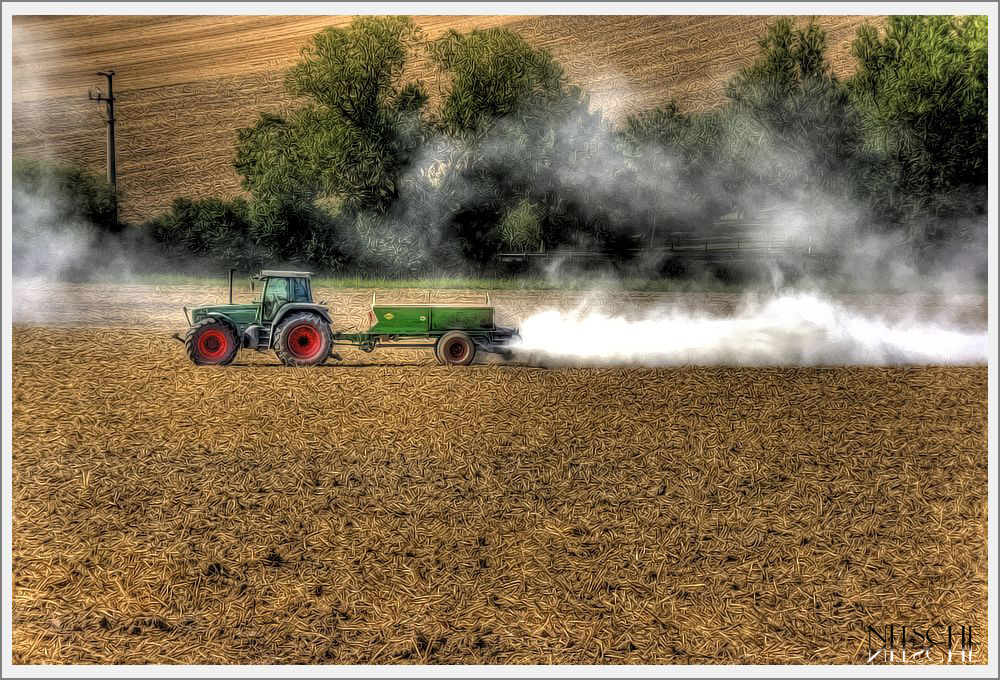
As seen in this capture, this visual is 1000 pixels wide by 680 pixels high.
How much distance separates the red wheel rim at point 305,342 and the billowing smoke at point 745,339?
3.02m

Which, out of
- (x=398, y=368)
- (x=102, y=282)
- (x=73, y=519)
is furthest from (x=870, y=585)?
(x=102, y=282)

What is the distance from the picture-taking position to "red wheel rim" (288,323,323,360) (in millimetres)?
11195

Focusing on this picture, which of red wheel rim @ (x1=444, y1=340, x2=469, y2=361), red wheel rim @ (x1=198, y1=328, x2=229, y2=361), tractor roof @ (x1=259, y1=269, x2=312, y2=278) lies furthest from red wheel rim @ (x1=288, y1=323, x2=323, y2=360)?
red wheel rim @ (x1=444, y1=340, x2=469, y2=361)

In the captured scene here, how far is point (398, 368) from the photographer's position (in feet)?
36.7

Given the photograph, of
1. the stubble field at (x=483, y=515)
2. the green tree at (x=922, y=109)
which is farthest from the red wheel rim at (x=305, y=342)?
the green tree at (x=922, y=109)

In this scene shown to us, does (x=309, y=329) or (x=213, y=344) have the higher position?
(x=309, y=329)

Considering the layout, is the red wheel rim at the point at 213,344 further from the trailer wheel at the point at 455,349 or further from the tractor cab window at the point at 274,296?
the trailer wheel at the point at 455,349

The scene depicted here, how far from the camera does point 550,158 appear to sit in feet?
48.6

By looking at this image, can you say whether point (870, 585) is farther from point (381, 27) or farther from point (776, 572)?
point (381, 27)

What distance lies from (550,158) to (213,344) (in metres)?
7.25

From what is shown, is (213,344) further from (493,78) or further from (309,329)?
(493,78)

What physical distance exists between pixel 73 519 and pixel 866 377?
10.3m

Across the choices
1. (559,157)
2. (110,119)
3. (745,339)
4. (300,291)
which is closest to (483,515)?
(300,291)

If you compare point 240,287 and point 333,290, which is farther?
point 333,290
